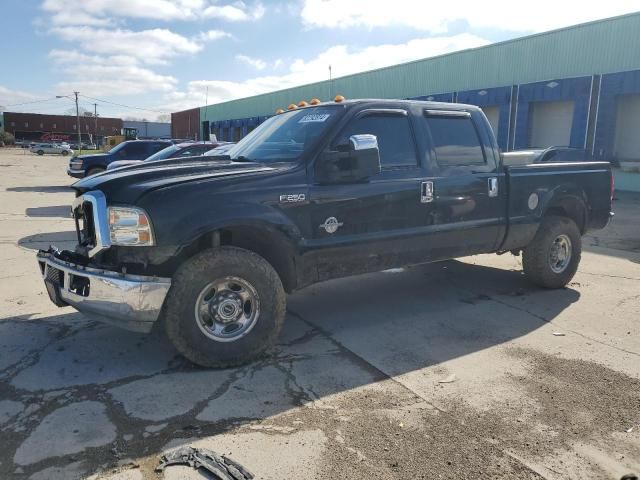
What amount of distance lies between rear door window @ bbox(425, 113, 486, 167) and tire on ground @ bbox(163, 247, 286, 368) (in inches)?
82.9

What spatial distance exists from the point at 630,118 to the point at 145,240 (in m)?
19.6

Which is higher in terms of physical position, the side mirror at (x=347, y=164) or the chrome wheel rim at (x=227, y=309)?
the side mirror at (x=347, y=164)

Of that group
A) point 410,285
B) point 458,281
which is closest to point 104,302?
point 410,285

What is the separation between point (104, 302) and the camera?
11.5 feet

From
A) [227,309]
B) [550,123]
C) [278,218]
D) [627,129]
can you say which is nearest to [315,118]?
[278,218]

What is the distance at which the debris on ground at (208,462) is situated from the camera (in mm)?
2568

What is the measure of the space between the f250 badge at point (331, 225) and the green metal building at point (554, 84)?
Result: 691 inches

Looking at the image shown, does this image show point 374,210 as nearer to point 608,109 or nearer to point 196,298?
point 196,298

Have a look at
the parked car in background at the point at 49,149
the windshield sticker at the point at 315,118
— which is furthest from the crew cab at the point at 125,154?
the parked car in background at the point at 49,149

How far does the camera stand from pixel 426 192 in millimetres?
4668

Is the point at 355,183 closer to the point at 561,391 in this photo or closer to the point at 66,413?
the point at 561,391

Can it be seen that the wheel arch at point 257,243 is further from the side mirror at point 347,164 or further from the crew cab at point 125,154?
the crew cab at point 125,154

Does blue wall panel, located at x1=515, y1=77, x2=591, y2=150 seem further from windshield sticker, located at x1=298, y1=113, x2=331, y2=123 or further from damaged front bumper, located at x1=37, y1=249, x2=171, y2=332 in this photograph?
damaged front bumper, located at x1=37, y1=249, x2=171, y2=332

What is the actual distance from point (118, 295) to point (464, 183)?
321 centimetres
